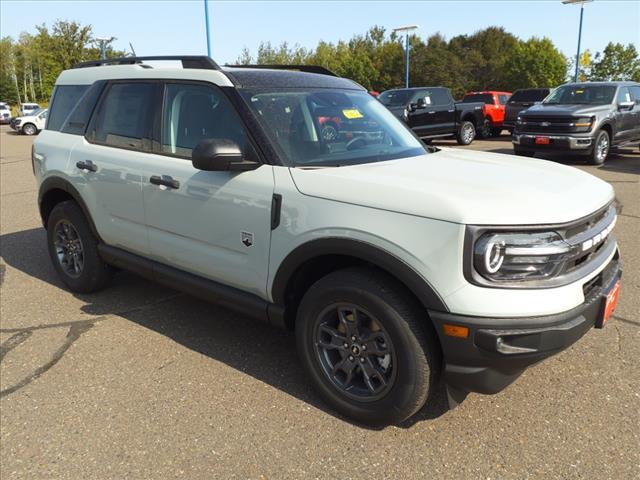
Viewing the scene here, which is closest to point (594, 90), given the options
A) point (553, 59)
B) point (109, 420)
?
point (109, 420)

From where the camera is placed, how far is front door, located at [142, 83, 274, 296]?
3010mm

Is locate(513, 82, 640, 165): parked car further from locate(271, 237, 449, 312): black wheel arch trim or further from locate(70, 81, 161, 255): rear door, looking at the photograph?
locate(271, 237, 449, 312): black wheel arch trim

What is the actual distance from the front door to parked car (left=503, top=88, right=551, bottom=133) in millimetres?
16582

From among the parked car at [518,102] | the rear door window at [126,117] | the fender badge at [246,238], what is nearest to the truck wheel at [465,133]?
the parked car at [518,102]

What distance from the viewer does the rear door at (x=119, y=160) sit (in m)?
3.74

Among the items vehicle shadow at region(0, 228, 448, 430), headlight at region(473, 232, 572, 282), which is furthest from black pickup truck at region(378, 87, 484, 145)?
headlight at region(473, 232, 572, 282)

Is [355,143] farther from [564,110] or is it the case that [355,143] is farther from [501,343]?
[564,110]

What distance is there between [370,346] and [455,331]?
51 centimetres

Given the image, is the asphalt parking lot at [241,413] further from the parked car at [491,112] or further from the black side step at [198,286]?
the parked car at [491,112]

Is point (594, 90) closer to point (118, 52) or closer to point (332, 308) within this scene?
point (332, 308)

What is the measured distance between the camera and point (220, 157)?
2879 mm

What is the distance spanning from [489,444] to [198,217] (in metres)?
2.04

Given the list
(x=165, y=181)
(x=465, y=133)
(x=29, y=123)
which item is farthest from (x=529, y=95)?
(x=29, y=123)

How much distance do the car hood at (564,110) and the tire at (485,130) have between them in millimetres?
6276
